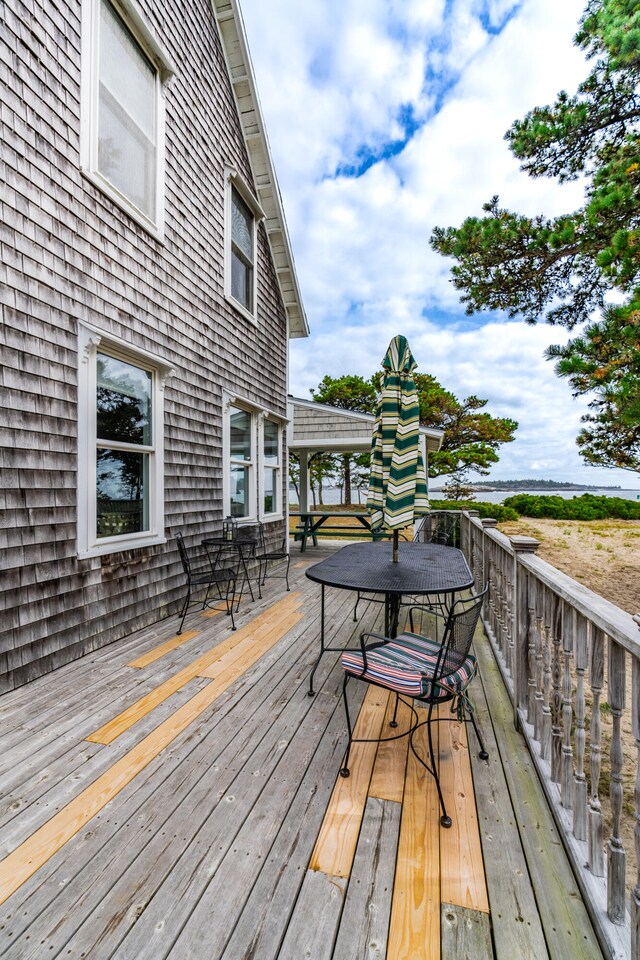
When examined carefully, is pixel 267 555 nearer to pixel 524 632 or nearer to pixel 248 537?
pixel 248 537

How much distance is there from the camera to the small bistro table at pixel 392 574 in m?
2.48

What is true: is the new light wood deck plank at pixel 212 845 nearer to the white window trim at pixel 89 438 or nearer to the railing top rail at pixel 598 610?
the railing top rail at pixel 598 610

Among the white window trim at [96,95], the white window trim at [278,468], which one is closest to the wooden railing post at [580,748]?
the white window trim at [96,95]

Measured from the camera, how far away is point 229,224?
18.8 feet

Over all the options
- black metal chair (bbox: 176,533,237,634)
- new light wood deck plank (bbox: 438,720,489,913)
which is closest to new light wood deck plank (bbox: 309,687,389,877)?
new light wood deck plank (bbox: 438,720,489,913)

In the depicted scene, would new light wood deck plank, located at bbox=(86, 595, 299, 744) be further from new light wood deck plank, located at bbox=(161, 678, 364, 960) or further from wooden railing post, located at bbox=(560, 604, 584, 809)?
wooden railing post, located at bbox=(560, 604, 584, 809)

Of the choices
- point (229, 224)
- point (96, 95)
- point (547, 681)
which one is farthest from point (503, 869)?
point (229, 224)

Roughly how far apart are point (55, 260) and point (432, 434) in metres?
7.81

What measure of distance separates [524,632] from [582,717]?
2.62 ft

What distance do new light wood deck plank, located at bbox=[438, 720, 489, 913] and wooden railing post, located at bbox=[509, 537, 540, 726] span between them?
0.40 meters

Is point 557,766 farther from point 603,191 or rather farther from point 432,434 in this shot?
point 432,434

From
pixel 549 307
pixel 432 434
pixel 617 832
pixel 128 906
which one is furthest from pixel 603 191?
pixel 128 906

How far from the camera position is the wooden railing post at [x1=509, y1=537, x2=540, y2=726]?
2.20 m

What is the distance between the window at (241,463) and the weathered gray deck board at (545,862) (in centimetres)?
432
